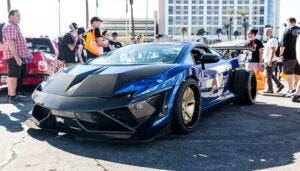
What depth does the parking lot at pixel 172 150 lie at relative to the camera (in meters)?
3.73

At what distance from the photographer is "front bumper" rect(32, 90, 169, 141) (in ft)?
13.4

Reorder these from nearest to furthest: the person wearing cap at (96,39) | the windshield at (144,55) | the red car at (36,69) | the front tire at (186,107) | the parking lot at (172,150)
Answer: the parking lot at (172,150) → the front tire at (186,107) → the windshield at (144,55) → the person wearing cap at (96,39) → the red car at (36,69)

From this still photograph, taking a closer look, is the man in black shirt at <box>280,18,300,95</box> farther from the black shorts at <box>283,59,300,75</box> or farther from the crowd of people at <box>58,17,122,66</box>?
the crowd of people at <box>58,17,122,66</box>

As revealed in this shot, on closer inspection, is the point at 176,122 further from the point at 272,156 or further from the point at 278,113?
the point at 278,113

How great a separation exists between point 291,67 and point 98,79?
5.71 m

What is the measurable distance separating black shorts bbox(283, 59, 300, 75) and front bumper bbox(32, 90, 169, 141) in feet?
17.7

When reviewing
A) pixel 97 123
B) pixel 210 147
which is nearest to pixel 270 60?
pixel 210 147

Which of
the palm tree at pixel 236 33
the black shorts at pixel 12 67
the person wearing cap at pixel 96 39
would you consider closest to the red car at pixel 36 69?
the black shorts at pixel 12 67

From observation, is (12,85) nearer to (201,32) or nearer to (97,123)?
(97,123)

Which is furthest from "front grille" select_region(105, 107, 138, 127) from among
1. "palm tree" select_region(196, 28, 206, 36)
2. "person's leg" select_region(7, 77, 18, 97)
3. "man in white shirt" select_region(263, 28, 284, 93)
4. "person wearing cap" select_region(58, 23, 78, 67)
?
"palm tree" select_region(196, 28, 206, 36)

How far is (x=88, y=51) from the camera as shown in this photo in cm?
812

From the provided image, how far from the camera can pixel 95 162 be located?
3.80m

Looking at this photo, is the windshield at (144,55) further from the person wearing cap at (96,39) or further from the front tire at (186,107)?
the person wearing cap at (96,39)

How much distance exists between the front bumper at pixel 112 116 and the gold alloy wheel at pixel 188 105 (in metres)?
0.58
